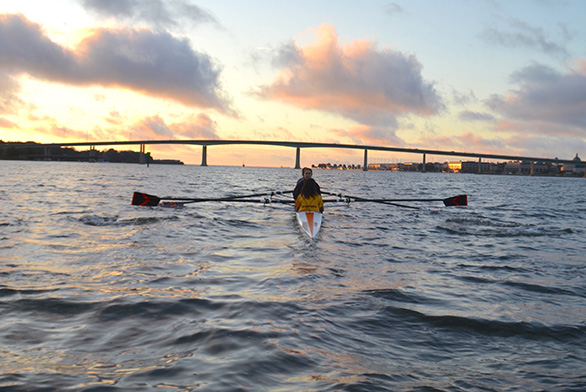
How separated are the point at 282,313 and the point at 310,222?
7052mm

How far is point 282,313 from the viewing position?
560 cm

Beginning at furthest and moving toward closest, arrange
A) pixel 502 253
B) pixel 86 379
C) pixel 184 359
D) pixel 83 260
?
pixel 502 253 < pixel 83 260 < pixel 184 359 < pixel 86 379

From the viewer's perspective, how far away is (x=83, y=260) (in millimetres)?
8266

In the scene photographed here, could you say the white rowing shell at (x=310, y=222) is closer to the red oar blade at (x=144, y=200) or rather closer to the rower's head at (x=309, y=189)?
the rower's head at (x=309, y=189)

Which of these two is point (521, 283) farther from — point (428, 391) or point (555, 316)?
point (428, 391)

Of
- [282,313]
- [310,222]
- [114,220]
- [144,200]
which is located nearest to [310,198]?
[310,222]

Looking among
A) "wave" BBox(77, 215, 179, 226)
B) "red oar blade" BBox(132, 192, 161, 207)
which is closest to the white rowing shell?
"wave" BBox(77, 215, 179, 226)

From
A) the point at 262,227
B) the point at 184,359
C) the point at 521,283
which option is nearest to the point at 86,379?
the point at 184,359

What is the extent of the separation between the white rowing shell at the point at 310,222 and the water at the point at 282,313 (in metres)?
0.80

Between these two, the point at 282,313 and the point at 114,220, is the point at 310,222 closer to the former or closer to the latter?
the point at 114,220

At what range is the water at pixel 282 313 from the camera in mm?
3850

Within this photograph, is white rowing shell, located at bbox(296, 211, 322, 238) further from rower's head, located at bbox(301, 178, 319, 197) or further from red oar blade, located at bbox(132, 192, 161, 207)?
red oar blade, located at bbox(132, 192, 161, 207)

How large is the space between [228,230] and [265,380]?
9.72 m

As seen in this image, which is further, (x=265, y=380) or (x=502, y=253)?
(x=502, y=253)
